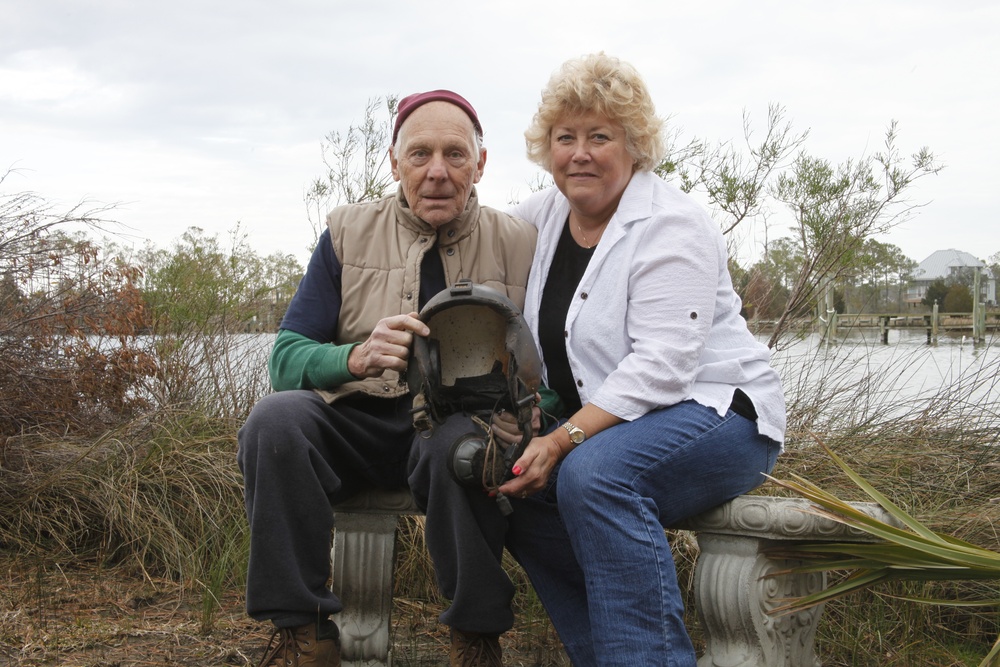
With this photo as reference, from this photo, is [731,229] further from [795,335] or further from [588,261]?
[588,261]

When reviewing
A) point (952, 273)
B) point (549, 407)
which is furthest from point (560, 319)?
point (952, 273)

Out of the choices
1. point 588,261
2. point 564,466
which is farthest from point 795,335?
point 564,466

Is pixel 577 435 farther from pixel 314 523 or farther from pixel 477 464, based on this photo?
pixel 314 523

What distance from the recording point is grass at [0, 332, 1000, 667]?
10.8 ft

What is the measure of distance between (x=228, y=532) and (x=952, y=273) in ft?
53.9

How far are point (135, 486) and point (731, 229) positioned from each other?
3.52 meters

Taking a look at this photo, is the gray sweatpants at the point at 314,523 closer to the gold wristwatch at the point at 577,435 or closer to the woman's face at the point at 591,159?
the gold wristwatch at the point at 577,435

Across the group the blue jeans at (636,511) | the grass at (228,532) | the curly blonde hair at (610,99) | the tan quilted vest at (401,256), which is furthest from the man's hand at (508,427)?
the grass at (228,532)

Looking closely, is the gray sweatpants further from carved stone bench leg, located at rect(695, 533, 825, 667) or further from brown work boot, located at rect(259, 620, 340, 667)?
carved stone bench leg, located at rect(695, 533, 825, 667)

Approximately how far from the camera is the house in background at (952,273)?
14.2 m

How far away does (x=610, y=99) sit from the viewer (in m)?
2.70

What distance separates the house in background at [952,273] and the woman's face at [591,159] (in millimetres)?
12037

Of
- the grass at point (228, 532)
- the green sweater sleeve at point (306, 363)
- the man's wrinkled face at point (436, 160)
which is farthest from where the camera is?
the grass at point (228, 532)

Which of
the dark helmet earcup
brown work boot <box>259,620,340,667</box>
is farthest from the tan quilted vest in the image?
brown work boot <box>259,620,340,667</box>
